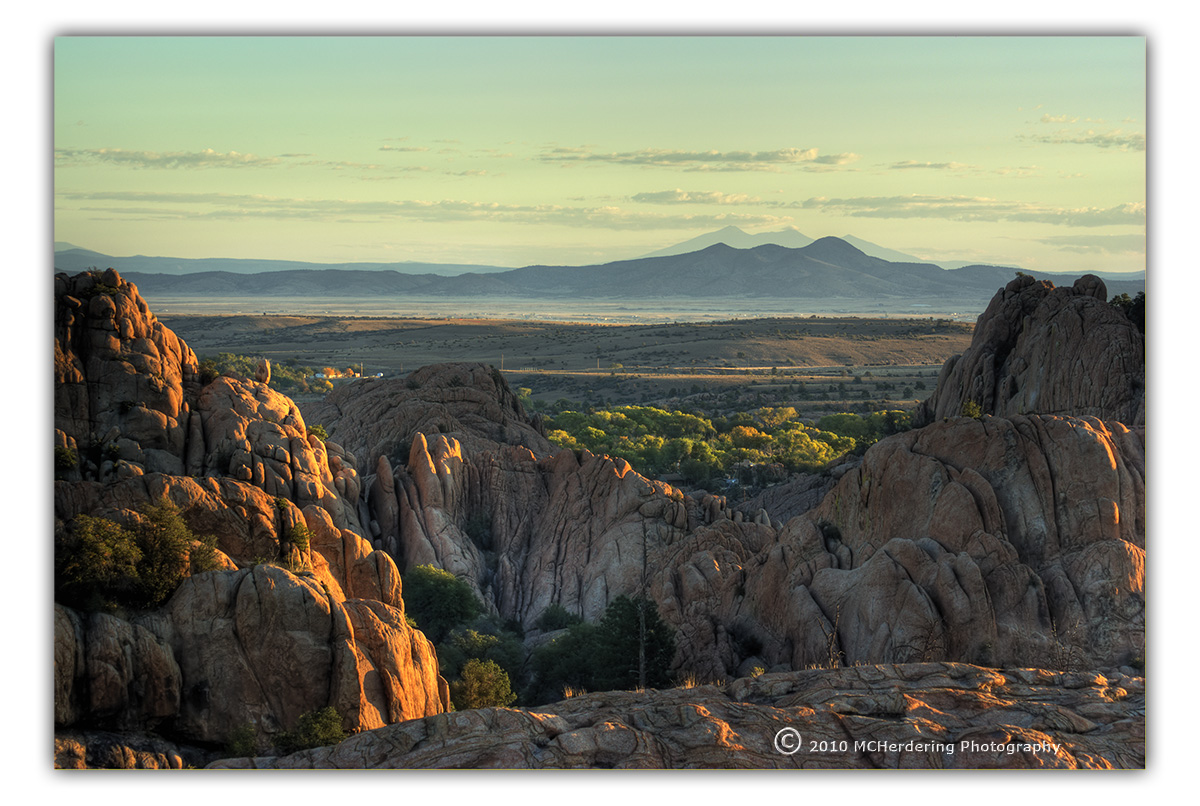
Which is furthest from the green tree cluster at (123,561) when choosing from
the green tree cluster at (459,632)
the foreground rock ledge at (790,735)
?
the green tree cluster at (459,632)

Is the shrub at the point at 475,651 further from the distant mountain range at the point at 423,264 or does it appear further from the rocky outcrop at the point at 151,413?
the distant mountain range at the point at 423,264

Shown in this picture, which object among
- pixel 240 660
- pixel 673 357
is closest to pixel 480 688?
pixel 240 660

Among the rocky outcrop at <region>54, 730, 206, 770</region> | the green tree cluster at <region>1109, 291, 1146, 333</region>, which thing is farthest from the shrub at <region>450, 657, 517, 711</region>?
the green tree cluster at <region>1109, 291, 1146, 333</region>

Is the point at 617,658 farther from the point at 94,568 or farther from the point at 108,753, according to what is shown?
the point at 94,568

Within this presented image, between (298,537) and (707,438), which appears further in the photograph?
(707,438)

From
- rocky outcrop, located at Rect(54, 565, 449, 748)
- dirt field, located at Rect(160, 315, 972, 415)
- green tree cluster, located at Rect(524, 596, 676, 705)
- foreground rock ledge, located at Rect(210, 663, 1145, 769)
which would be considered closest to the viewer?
foreground rock ledge, located at Rect(210, 663, 1145, 769)

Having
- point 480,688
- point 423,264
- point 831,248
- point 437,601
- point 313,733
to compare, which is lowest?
point 480,688

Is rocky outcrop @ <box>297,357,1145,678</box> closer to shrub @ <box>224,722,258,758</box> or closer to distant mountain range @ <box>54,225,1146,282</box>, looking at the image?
distant mountain range @ <box>54,225,1146,282</box>
